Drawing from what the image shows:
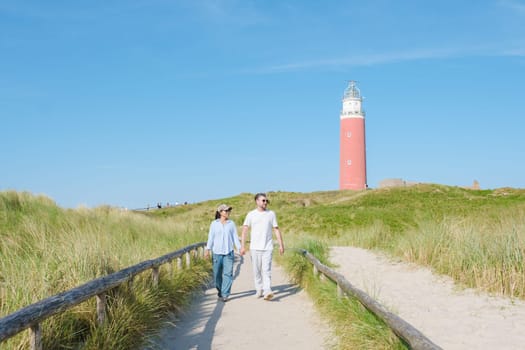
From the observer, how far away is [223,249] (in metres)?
11.6

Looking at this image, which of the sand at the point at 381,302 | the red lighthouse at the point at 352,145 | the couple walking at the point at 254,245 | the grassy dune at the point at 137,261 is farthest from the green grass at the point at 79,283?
the red lighthouse at the point at 352,145

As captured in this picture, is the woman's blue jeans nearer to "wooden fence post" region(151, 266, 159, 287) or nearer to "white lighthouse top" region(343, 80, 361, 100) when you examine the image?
"wooden fence post" region(151, 266, 159, 287)

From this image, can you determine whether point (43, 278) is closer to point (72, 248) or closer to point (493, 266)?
point (72, 248)

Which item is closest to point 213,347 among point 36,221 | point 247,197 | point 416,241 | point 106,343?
point 106,343

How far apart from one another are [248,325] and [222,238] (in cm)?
300

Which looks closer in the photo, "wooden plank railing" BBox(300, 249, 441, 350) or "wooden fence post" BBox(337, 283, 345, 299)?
"wooden plank railing" BBox(300, 249, 441, 350)

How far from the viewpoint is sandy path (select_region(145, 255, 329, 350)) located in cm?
772

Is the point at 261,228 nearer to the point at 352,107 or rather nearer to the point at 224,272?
the point at 224,272

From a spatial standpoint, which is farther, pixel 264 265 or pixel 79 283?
pixel 264 265

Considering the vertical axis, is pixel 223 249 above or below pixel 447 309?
above

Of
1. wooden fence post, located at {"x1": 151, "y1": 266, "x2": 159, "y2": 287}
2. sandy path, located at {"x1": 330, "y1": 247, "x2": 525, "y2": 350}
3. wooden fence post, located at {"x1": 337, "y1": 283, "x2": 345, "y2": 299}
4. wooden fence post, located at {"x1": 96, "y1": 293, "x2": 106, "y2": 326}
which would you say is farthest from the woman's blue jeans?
wooden fence post, located at {"x1": 96, "y1": 293, "x2": 106, "y2": 326}

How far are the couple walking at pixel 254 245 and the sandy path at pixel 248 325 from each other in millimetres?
383

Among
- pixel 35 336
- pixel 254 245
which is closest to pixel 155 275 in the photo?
pixel 254 245

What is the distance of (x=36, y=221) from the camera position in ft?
48.3
